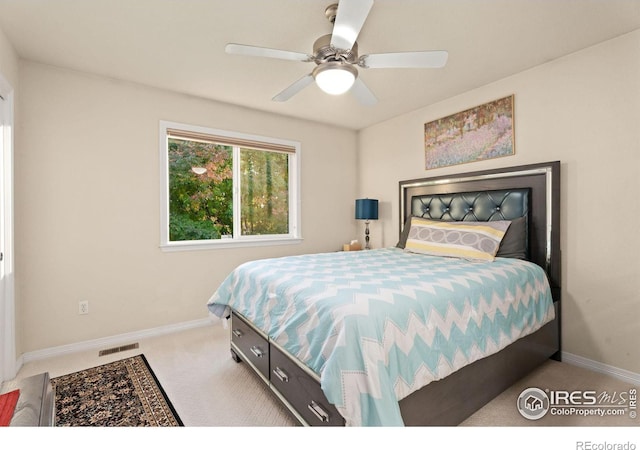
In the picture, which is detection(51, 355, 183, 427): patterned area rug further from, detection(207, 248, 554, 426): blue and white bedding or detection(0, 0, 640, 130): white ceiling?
detection(0, 0, 640, 130): white ceiling

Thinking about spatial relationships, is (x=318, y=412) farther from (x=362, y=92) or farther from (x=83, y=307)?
(x=83, y=307)

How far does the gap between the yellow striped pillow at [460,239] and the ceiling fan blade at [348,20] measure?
1.78 m

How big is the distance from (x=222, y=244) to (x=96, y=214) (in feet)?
3.95

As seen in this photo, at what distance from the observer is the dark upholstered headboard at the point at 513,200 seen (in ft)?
8.11

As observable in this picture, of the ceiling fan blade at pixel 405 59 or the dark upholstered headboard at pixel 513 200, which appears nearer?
the ceiling fan blade at pixel 405 59

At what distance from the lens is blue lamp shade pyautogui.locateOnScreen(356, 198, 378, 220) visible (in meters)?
4.05

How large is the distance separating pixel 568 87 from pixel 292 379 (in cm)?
300

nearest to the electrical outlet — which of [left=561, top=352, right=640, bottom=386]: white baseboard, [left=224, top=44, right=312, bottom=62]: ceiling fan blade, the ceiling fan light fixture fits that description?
[left=224, top=44, right=312, bottom=62]: ceiling fan blade

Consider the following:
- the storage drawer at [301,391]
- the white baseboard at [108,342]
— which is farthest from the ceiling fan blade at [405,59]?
the white baseboard at [108,342]

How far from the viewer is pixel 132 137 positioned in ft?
9.62

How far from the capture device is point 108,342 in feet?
9.16
